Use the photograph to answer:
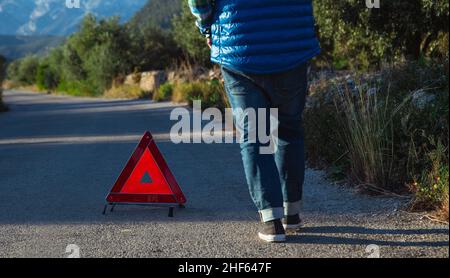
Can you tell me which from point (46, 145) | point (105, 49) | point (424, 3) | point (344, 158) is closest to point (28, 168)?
point (46, 145)

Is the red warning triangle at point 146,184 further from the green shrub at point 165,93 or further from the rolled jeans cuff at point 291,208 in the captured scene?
the green shrub at point 165,93

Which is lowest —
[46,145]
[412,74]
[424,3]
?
[46,145]

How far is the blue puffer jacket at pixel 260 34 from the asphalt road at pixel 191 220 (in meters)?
1.16

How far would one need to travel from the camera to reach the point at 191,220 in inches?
191

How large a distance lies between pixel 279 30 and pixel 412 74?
3.67 meters

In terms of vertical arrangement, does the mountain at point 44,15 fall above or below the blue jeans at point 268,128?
above

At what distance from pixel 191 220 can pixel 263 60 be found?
1.48 metres

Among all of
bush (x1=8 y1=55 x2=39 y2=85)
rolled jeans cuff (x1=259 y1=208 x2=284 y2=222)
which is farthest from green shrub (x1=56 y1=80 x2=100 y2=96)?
rolled jeans cuff (x1=259 y1=208 x2=284 y2=222)

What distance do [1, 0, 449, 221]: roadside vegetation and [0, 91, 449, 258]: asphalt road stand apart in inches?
10.9

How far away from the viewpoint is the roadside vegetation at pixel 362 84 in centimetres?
524

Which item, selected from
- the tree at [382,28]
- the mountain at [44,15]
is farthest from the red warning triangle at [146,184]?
the mountain at [44,15]

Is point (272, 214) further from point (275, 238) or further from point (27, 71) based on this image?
point (27, 71)

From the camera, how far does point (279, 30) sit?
405 centimetres
